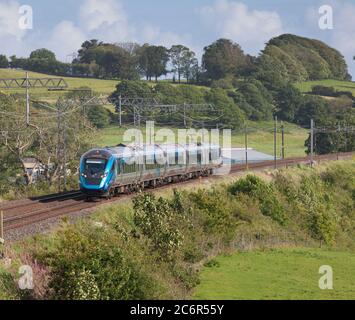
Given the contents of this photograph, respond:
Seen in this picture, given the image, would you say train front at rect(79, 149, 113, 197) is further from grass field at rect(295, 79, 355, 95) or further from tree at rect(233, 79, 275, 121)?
grass field at rect(295, 79, 355, 95)

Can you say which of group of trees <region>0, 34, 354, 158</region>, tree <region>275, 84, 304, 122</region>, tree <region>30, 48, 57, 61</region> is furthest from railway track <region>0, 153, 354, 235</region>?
tree <region>30, 48, 57, 61</region>

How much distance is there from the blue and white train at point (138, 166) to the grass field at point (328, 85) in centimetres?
11834

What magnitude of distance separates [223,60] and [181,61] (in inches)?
384

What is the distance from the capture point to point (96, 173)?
35531 millimetres

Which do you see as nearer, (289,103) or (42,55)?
(289,103)

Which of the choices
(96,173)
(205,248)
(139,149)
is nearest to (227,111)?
(139,149)

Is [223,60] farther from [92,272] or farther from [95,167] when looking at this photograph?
[92,272]

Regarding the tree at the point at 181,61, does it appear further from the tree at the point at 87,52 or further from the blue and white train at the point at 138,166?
the blue and white train at the point at 138,166

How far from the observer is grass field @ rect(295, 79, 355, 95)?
549ft

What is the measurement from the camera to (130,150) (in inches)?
1531

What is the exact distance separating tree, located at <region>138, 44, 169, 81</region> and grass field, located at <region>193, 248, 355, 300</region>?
11788 centimetres

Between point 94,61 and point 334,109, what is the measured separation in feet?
169

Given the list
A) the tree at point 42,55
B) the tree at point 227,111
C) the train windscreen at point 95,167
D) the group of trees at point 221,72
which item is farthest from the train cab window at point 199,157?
the tree at point 42,55

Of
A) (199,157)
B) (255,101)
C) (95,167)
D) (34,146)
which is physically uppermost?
(255,101)
